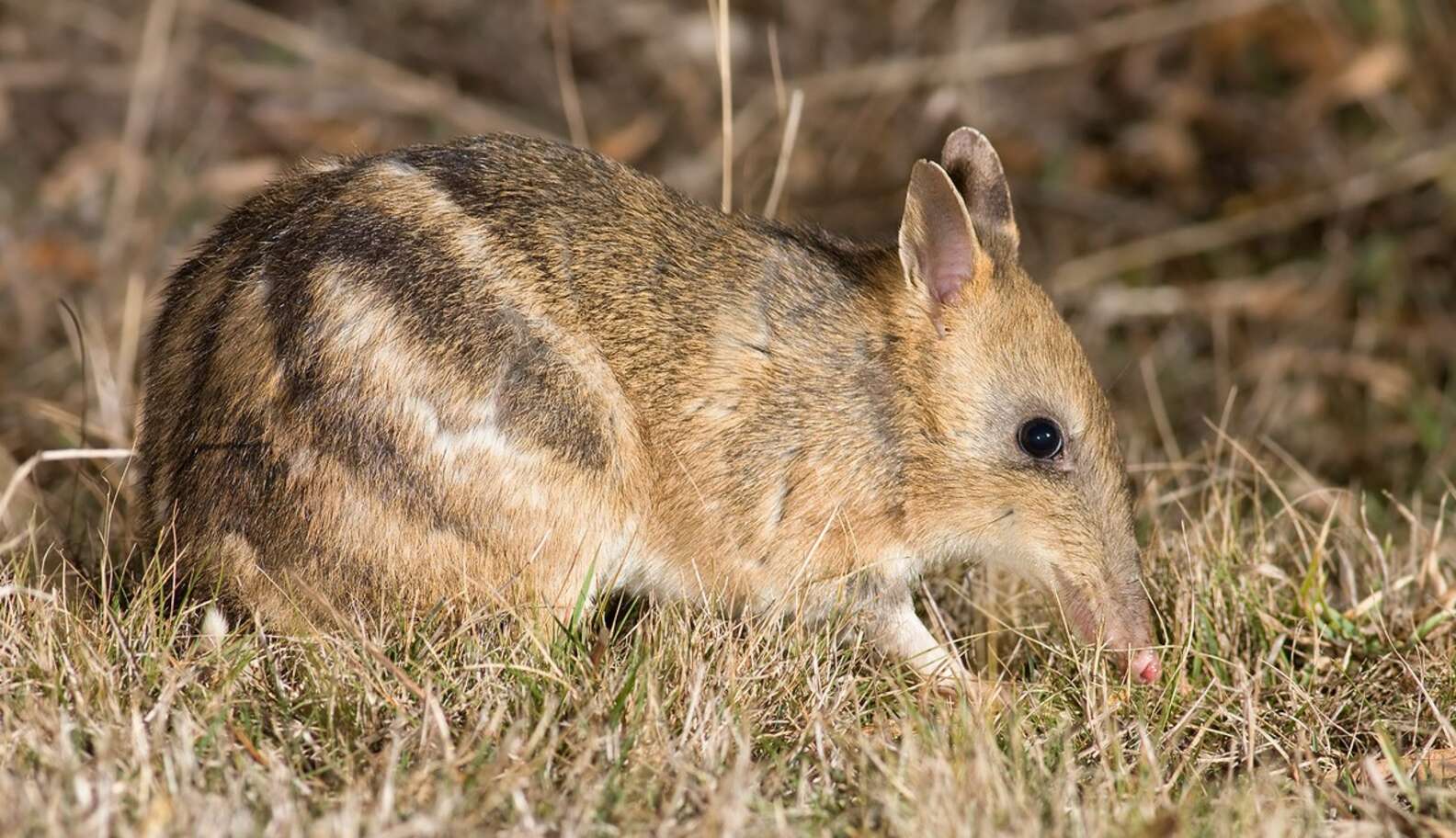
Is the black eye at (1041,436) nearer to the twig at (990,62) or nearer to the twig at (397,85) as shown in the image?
the twig at (990,62)

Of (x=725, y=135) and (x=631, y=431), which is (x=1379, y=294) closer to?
(x=725, y=135)

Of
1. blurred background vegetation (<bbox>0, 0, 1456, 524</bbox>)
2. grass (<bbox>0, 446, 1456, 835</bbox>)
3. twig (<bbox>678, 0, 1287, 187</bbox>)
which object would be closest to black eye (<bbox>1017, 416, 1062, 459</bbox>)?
grass (<bbox>0, 446, 1456, 835</bbox>)

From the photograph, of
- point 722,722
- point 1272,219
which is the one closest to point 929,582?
point 722,722

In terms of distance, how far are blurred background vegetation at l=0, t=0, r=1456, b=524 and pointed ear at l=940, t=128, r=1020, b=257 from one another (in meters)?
2.18

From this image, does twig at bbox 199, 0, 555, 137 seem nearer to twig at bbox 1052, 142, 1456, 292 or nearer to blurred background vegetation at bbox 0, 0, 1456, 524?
blurred background vegetation at bbox 0, 0, 1456, 524

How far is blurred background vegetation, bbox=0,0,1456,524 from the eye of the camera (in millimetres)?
6562

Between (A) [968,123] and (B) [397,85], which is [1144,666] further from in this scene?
(B) [397,85]

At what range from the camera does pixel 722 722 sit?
10.6 ft

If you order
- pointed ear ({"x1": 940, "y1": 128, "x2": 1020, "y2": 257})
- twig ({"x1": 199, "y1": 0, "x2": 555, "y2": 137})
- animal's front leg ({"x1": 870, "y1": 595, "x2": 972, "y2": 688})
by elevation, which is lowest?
animal's front leg ({"x1": 870, "y1": 595, "x2": 972, "y2": 688})

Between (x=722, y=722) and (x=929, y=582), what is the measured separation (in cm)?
120

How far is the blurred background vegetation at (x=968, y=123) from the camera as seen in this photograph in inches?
258

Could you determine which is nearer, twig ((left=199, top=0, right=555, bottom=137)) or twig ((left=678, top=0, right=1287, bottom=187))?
twig ((left=199, top=0, right=555, bottom=137))

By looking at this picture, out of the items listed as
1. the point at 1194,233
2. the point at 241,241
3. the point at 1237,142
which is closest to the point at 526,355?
the point at 241,241

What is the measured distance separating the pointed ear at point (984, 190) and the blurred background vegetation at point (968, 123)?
2184 mm
